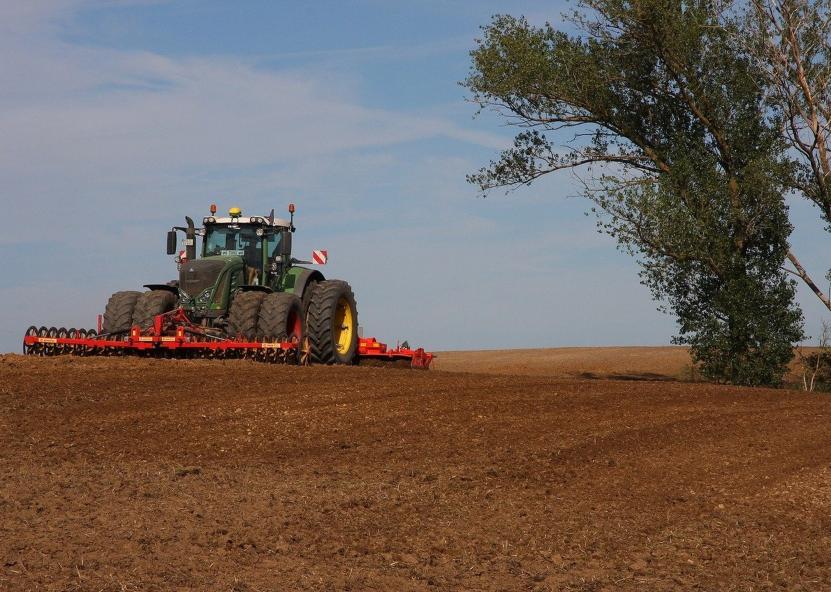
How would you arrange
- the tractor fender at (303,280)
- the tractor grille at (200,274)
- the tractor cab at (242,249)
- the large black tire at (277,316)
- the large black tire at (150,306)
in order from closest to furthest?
the large black tire at (277,316) → the large black tire at (150,306) → the tractor grille at (200,274) → the tractor cab at (242,249) → the tractor fender at (303,280)

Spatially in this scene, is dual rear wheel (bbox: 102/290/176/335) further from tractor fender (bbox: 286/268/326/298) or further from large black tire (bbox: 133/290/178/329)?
tractor fender (bbox: 286/268/326/298)

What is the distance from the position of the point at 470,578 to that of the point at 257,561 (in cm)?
140

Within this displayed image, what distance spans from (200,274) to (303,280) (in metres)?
2.20

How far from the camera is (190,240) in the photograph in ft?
67.3

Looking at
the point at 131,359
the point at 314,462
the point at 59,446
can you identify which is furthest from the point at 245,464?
the point at 131,359

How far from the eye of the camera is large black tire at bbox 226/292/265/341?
18.6 meters

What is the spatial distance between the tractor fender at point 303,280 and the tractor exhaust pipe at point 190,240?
74.7 inches

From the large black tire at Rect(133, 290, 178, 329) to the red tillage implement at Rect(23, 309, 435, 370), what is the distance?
0.48 metres

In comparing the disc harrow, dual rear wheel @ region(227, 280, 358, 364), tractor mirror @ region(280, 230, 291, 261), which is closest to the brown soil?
the disc harrow

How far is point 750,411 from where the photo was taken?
14.6 meters

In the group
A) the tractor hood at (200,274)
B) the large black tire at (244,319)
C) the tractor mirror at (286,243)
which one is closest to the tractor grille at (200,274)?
the tractor hood at (200,274)

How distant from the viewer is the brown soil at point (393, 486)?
7.33 metres

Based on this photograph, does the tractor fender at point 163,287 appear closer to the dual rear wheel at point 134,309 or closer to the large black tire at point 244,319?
the dual rear wheel at point 134,309

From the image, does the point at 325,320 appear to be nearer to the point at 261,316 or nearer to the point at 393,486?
the point at 261,316
